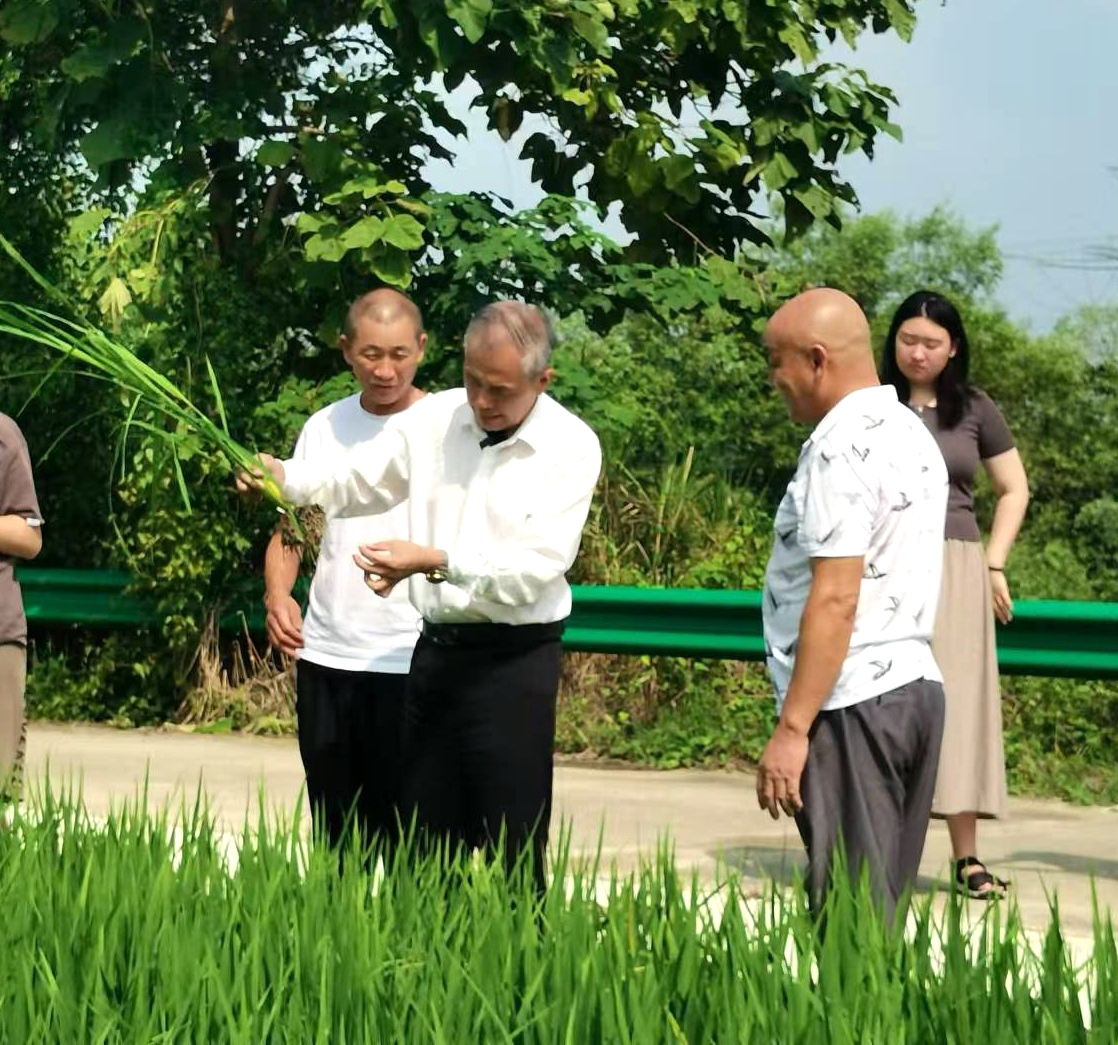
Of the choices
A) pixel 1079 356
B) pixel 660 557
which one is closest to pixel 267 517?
pixel 660 557

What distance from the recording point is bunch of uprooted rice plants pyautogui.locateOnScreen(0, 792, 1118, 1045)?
3.26 metres

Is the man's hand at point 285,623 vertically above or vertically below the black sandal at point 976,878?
above

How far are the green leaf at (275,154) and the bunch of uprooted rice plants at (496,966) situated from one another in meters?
8.46

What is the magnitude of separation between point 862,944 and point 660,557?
8249 millimetres

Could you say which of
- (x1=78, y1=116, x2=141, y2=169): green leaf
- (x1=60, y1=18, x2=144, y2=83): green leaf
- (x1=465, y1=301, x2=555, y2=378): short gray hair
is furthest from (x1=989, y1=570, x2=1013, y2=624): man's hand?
(x1=60, y1=18, x2=144, y2=83): green leaf

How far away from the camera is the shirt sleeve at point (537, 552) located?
4.94 metres

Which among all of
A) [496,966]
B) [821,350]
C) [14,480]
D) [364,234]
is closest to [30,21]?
[364,234]

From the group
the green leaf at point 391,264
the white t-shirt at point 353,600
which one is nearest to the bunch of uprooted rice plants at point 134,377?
the white t-shirt at point 353,600

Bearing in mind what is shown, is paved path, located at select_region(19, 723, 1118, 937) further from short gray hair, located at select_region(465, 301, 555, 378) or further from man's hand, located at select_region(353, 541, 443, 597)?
short gray hair, located at select_region(465, 301, 555, 378)

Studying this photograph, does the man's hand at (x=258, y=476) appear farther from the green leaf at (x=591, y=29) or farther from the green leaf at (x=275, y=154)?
the green leaf at (x=591, y=29)

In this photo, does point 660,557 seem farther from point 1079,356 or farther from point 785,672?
point 1079,356

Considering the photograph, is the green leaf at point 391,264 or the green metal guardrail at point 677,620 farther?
the green leaf at point 391,264

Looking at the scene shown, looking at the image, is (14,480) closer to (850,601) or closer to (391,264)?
(850,601)

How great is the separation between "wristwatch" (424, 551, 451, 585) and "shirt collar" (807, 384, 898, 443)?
0.97 meters
